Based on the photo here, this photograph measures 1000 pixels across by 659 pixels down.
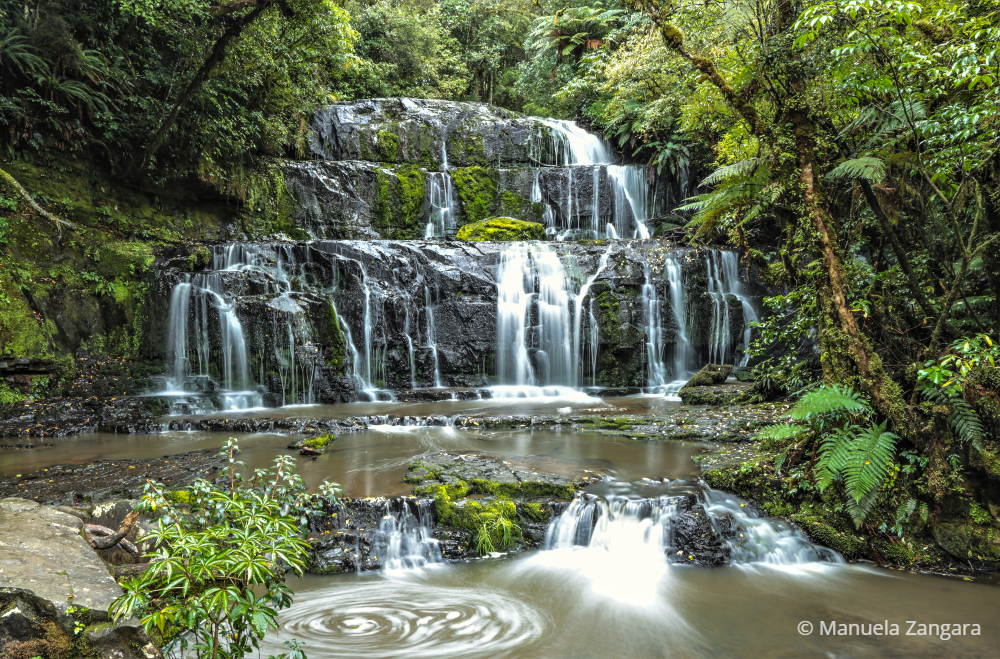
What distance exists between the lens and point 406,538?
15.7ft

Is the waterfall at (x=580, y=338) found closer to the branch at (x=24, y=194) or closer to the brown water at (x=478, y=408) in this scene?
the brown water at (x=478, y=408)

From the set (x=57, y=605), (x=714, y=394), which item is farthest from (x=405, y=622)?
(x=714, y=394)

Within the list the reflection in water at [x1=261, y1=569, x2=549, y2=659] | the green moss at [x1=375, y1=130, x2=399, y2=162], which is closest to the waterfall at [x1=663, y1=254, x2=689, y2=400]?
the reflection in water at [x1=261, y1=569, x2=549, y2=659]

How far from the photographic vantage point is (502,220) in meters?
15.7

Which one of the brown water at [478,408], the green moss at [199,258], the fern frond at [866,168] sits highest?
the green moss at [199,258]

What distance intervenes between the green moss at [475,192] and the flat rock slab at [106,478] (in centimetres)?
1226

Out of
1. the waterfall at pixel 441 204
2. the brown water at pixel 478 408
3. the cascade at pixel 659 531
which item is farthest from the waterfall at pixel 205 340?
the cascade at pixel 659 531

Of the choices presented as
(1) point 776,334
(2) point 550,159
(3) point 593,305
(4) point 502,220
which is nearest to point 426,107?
(2) point 550,159

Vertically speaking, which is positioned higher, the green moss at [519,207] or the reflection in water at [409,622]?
the green moss at [519,207]

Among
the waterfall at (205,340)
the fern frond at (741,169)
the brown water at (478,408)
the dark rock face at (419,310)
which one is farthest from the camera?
the dark rock face at (419,310)

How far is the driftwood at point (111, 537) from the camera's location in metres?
3.29

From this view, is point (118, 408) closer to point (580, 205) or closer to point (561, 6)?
point (580, 205)

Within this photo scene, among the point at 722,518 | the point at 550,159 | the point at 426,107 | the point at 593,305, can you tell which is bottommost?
the point at 722,518

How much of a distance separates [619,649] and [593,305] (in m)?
9.73
